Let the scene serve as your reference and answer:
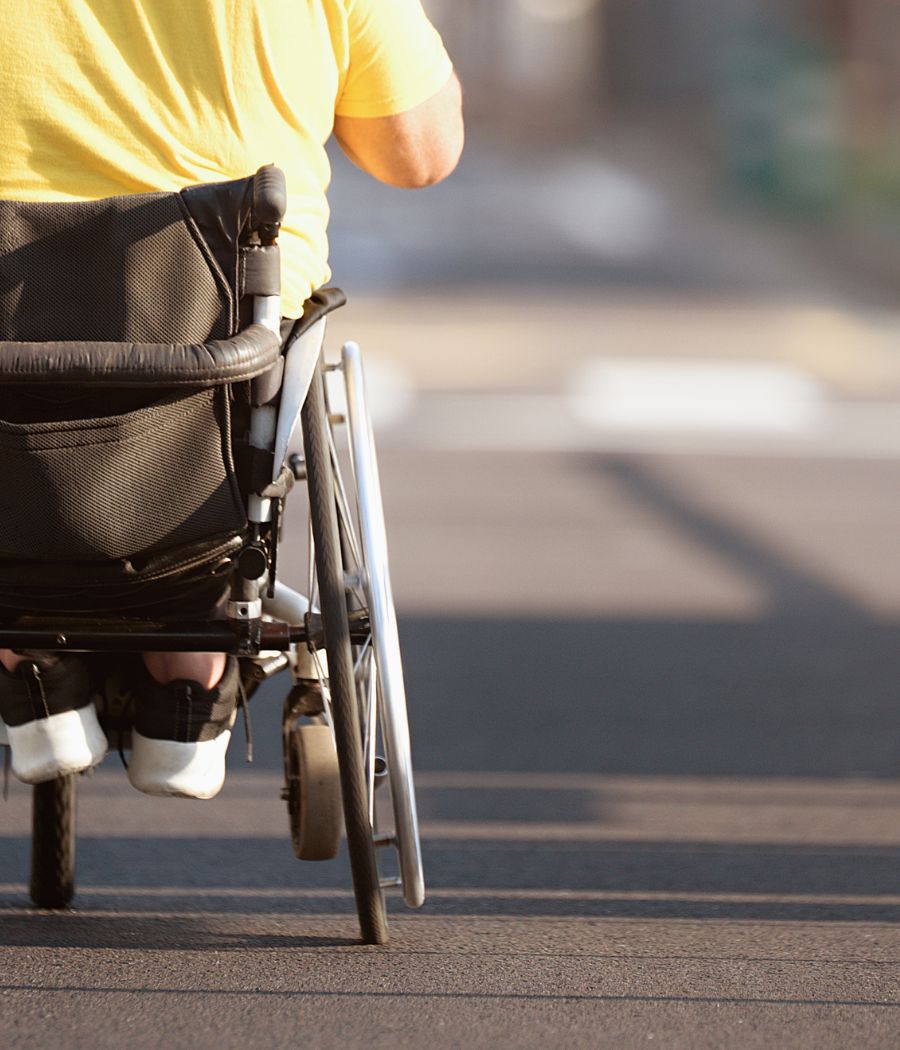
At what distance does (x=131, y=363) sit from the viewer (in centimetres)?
268

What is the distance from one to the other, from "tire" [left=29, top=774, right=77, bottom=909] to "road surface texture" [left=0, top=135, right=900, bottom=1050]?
0.23 feet

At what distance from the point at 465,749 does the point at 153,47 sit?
2683 mm

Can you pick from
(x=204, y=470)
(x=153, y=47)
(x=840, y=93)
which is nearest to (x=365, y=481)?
(x=204, y=470)

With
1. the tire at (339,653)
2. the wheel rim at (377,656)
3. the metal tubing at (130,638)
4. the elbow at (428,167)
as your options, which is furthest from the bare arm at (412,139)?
the metal tubing at (130,638)

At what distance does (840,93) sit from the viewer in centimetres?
2623

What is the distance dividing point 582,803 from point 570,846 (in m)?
0.45

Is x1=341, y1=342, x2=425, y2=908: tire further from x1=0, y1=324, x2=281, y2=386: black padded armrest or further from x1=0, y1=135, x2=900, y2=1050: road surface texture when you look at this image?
x1=0, y1=324, x2=281, y2=386: black padded armrest

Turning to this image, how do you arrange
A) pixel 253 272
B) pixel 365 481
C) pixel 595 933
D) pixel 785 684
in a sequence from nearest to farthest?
pixel 253 272 < pixel 365 481 < pixel 595 933 < pixel 785 684

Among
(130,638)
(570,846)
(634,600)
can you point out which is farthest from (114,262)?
(634,600)

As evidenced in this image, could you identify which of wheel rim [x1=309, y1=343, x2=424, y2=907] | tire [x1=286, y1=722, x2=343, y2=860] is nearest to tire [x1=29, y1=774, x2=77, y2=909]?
tire [x1=286, y1=722, x2=343, y2=860]

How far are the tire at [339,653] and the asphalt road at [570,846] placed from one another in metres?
0.21

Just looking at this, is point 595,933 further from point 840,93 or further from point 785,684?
point 840,93

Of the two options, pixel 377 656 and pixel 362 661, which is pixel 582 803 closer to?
pixel 362 661

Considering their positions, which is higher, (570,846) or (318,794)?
(318,794)
